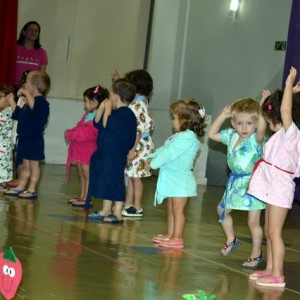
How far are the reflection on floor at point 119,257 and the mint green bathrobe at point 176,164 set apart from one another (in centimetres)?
42

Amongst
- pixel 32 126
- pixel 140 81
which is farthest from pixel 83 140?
pixel 140 81

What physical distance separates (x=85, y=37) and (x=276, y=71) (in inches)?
131

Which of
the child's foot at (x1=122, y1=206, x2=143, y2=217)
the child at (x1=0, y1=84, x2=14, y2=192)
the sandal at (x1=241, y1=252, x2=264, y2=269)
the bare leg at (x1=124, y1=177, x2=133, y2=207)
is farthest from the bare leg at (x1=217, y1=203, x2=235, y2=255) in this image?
the child at (x1=0, y1=84, x2=14, y2=192)

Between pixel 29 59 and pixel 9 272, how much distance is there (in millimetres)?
8475

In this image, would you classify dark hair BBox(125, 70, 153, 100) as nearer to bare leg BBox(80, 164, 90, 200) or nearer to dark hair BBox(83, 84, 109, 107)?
dark hair BBox(83, 84, 109, 107)

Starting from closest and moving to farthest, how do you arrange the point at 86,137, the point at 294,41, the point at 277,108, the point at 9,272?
the point at 9,272
the point at 277,108
the point at 86,137
the point at 294,41

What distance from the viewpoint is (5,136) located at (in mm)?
8523

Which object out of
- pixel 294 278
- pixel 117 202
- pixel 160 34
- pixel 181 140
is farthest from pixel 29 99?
pixel 160 34

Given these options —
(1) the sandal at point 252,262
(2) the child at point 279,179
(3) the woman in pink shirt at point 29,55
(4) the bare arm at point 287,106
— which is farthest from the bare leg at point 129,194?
(3) the woman in pink shirt at point 29,55

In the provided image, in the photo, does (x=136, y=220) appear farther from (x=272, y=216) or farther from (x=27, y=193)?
(x=272, y=216)

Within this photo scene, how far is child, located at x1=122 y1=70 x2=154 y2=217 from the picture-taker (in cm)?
771

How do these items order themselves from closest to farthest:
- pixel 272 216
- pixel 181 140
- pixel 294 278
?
pixel 272 216 → pixel 294 278 → pixel 181 140

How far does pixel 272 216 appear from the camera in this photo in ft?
16.8

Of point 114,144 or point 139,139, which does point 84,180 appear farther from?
point 114,144
